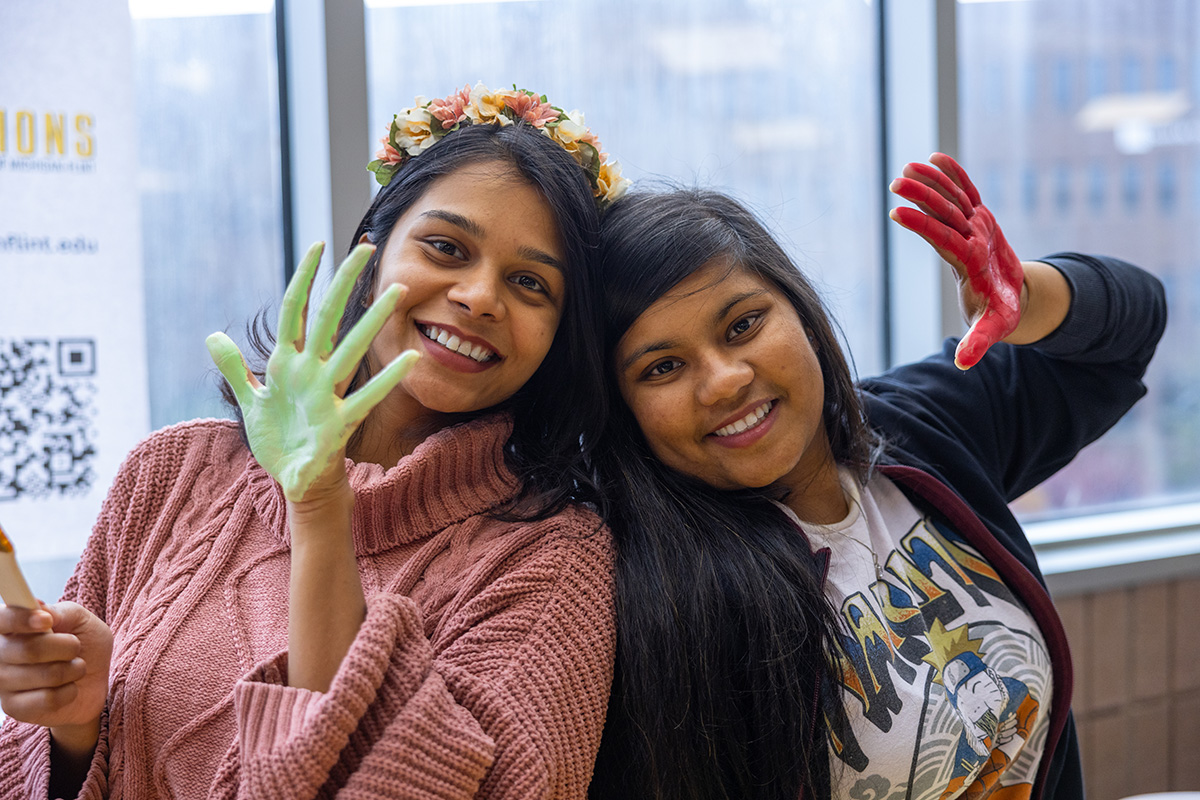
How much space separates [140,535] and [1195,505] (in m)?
2.66

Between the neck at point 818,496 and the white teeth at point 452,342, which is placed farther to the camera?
the neck at point 818,496

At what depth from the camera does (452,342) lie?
3.77 ft

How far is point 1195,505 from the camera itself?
258 centimetres

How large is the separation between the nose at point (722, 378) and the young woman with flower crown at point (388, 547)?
0.15 metres

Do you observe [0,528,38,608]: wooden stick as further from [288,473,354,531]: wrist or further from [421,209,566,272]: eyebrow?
[421,209,566,272]: eyebrow

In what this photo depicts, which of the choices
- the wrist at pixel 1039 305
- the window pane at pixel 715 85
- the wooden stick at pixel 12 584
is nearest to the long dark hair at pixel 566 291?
the wooden stick at pixel 12 584

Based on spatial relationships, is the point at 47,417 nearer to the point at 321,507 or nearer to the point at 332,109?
the point at 332,109

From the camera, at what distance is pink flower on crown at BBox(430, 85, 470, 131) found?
4.22 ft

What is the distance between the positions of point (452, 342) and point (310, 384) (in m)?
0.30

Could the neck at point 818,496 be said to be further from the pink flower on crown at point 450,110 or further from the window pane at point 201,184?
the window pane at point 201,184

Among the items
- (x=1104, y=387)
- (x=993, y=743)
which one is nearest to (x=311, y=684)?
(x=993, y=743)

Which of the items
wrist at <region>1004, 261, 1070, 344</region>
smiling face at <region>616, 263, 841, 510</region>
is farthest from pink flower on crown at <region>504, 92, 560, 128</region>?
wrist at <region>1004, 261, 1070, 344</region>

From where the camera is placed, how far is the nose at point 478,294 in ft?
3.68

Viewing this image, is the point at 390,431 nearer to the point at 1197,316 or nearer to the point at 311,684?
the point at 311,684
